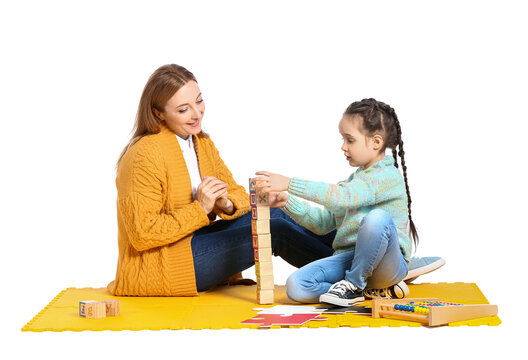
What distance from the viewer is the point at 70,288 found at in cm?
546

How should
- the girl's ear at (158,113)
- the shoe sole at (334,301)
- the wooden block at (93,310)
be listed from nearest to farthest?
the wooden block at (93,310) → the shoe sole at (334,301) → the girl's ear at (158,113)

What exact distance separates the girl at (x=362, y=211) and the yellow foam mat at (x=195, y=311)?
0.18 m

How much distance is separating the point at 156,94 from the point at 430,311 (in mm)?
2087

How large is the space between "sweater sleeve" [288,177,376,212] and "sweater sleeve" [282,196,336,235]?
0.31 m

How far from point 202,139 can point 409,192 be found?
1337mm

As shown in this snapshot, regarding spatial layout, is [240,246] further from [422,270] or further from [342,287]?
[422,270]

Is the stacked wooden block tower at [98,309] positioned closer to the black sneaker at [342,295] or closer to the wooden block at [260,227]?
the wooden block at [260,227]

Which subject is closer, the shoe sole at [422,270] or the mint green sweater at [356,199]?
the mint green sweater at [356,199]

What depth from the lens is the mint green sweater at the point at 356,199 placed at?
4.72 m

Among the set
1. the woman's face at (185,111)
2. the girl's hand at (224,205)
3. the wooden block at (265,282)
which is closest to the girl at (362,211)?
the wooden block at (265,282)

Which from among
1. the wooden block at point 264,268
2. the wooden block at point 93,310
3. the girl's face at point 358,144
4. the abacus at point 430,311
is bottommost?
the abacus at point 430,311

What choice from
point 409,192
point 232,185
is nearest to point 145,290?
point 232,185

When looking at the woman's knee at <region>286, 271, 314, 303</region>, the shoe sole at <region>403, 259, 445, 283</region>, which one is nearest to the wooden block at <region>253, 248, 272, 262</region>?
the woman's knee at <region>286, 271, 314, 303</region>

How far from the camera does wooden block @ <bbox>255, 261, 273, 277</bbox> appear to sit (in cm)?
482
